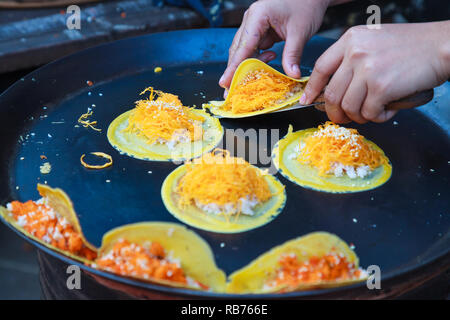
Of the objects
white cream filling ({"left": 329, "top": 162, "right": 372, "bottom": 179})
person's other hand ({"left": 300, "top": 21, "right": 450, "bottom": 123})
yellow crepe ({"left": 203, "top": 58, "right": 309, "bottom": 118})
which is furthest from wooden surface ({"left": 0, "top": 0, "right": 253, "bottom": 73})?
white cream filling ({"left": 329, "top": 162, "right": 372, "bottom": 179})

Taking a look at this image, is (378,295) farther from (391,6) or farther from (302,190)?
(391,6)

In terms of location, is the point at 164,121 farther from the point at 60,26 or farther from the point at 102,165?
the point at 60,26

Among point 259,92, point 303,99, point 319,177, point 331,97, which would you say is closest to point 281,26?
point 259,92

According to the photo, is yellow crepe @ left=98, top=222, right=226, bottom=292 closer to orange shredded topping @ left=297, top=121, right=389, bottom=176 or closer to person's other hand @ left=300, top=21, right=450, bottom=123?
orange shredded topping @ left=297, top=121, right=389, bottom=176

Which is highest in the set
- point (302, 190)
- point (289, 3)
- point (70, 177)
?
point (289, 3)

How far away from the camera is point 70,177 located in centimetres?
196

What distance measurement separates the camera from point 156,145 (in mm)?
2162

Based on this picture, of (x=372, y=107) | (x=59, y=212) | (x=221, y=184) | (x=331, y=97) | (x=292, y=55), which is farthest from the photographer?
(x=292, y=55)

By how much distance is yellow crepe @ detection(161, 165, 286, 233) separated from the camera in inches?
68.4

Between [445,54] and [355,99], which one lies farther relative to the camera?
[355,99]

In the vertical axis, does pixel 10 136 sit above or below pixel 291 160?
above

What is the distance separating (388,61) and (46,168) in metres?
1.53
